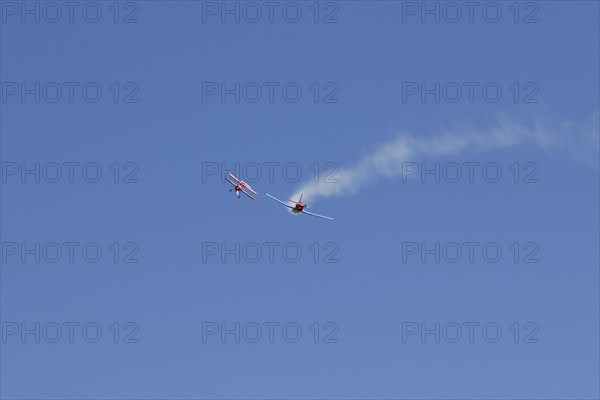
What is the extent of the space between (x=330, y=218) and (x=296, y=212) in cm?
669

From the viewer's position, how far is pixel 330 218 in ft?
289

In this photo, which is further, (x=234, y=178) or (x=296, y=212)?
(x=234, y=178)

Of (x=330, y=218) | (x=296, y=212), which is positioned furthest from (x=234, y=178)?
(x=330, y=218)

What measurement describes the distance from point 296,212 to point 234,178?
12113 millimetres

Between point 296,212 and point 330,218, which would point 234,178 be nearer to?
point 296,212

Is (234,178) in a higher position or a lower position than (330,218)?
higher

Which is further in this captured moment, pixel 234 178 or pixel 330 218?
pixel 234 178

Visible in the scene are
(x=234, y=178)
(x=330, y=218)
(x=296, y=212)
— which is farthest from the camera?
(x=234, y=178)

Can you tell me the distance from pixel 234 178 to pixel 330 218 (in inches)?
734

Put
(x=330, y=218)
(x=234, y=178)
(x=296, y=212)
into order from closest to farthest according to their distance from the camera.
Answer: (x=330, y=218), (x=296, y=212), (x=234, y=178)

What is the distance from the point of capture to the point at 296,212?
93.9 metres

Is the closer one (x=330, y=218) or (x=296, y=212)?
(x=330, y=218)

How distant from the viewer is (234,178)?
103 meters
